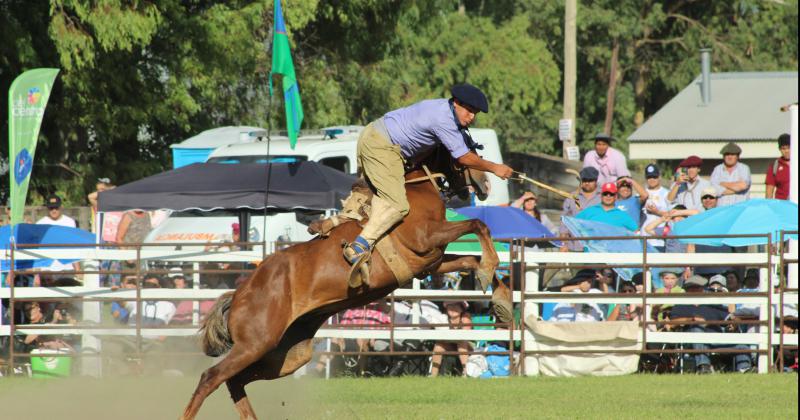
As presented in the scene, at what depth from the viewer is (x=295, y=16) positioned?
23188mm

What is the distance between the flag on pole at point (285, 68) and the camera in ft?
48.5

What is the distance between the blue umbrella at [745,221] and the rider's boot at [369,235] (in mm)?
6135

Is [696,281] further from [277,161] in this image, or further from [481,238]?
[277,161]

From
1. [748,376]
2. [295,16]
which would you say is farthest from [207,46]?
[748,376]

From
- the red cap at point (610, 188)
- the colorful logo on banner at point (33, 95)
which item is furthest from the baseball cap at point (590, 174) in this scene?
the colorful logo on banner at point (33, 95)

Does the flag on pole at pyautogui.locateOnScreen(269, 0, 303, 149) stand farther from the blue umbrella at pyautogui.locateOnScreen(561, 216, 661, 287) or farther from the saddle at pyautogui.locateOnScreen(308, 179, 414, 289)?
the saddle at pyautogui.locateOnScreen(308, 179, 414, 289)

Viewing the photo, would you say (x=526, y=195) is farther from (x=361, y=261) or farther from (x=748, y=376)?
(x=361, y=261)

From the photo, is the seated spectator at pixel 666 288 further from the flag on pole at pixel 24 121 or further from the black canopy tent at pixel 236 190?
the flag on pole at pixel 24 121

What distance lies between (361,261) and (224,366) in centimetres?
139

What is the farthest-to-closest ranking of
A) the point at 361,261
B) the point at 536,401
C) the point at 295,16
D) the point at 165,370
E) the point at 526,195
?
the point at 295,16
the point at 526,195
the point at 165,370
the point at 536,401
the point at 361,261

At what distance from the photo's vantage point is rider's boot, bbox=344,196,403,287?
30.2 feet

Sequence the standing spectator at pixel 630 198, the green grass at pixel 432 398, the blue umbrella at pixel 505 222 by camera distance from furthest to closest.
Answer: the standing spectator at pixel 630 198, the blue umbrella at pixel 505 222, the green grass at pixel 432 398

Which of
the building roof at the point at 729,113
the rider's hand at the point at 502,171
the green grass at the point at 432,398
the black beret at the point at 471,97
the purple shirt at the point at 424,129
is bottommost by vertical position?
the green grass at the point at 432,398

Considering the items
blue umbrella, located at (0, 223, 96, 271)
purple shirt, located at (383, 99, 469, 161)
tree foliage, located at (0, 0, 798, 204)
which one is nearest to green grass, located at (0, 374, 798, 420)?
blue umbrella, located at (0, 223, 96, 271)
